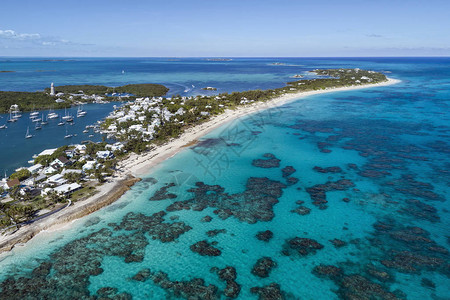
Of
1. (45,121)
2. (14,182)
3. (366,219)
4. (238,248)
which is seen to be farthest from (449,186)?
(45,121)

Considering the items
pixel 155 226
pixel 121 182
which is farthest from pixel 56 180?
pixel 155 226

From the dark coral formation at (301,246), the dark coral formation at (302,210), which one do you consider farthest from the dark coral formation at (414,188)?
the dark coral formation at (301,246)

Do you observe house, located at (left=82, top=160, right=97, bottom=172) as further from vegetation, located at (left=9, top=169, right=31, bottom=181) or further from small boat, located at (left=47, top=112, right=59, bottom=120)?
small boat, located at (left=47, top=112, right=59, bottom=120)

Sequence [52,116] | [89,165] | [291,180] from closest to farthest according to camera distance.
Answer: [291,180] → [89,165] → [52,116]

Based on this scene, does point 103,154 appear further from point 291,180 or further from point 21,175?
point 291,180

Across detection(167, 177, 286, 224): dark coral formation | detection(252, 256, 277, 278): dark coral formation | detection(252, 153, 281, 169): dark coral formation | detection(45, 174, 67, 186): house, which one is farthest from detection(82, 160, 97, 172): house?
detection(252, 256, 277, 278): dark coral formation

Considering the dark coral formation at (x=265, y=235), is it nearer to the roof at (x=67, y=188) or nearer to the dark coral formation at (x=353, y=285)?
the dark coral formation at (x=353, y=285)
